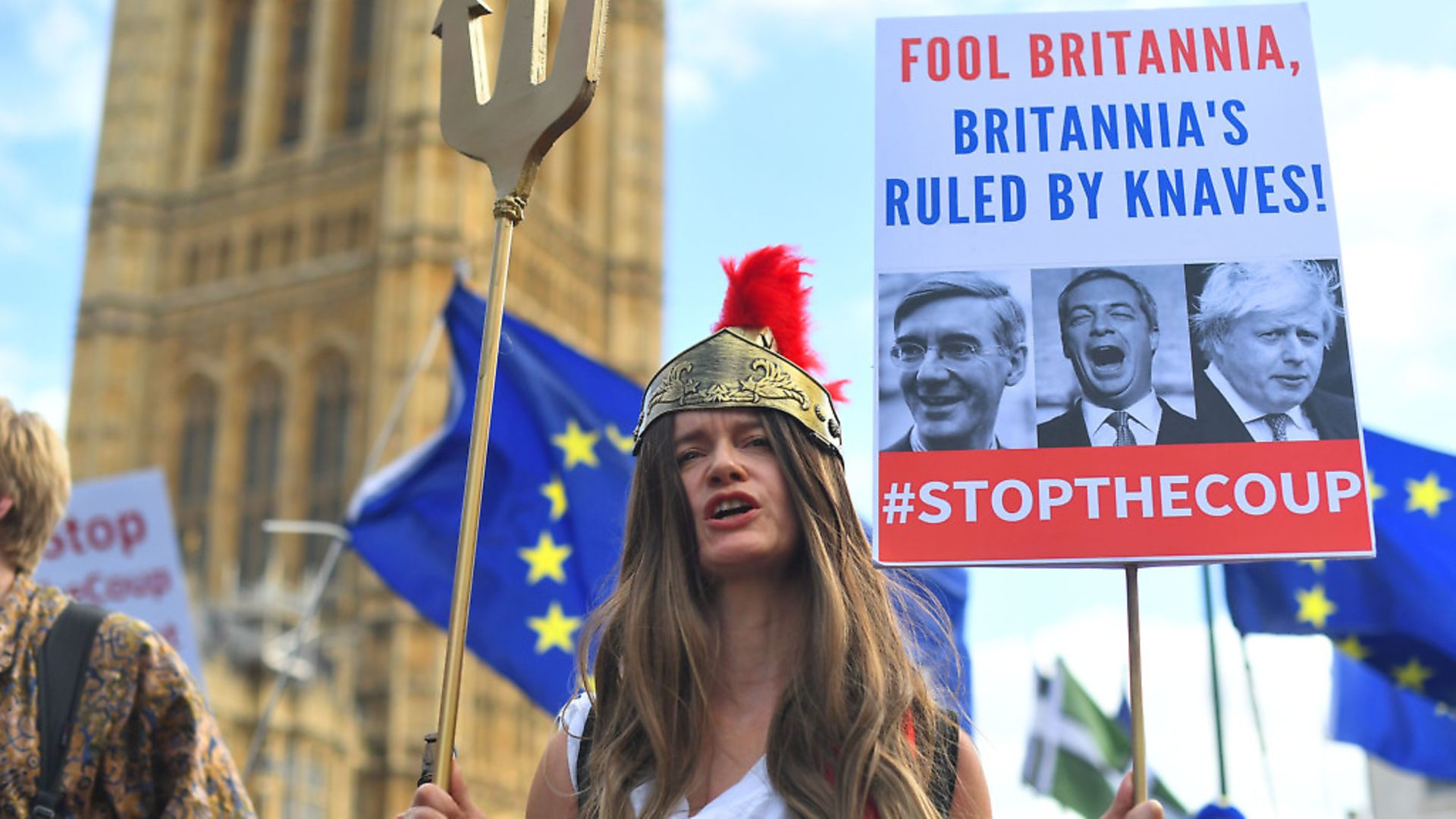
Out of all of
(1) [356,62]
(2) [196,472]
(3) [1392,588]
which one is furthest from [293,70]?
(3) [1392,588]

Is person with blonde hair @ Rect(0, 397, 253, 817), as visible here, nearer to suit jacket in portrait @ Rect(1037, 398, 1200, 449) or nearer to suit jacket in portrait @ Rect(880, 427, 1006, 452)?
suit jacket in portrait @ Rect(880, 427, 1006, 452)

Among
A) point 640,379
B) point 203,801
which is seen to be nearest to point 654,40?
point 640,379

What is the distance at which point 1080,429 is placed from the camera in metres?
2.26

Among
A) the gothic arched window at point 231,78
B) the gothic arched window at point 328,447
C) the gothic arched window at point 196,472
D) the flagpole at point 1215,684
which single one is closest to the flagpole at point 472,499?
the flagpole at point 1215,684

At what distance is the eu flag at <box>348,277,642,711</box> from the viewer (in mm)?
6633

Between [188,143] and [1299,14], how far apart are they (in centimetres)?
3673

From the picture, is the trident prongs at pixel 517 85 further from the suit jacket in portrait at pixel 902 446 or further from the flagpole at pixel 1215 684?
the flagpole at pixel 1215 684

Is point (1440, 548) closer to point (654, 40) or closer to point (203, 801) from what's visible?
point (203, 801)

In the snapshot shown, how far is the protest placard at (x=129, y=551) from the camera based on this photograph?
602cm

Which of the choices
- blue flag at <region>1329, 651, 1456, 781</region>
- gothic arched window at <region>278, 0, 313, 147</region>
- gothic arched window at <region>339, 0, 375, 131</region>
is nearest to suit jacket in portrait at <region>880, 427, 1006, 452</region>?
blue flag at <region>1329, 651, 1456, 781</region>

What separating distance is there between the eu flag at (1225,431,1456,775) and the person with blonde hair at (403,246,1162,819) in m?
3.80

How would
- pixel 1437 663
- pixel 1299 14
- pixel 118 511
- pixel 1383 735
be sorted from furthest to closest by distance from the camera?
pixel 1383 735
pixel 118 511
pixel 1437 663
pixel 1299 14

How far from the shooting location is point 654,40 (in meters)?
38.6

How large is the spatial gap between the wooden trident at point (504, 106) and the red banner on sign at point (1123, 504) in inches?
18.2
